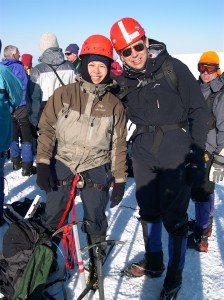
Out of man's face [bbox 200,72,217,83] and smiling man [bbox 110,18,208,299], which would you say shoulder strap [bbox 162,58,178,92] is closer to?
smiling man [bbox 110,18,208,299]

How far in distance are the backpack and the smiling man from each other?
1.08 meters

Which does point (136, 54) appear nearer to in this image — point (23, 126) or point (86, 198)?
point (86, 198)

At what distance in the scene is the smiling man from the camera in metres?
2.62

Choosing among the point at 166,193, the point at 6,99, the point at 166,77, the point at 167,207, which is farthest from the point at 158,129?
the point at 6,99

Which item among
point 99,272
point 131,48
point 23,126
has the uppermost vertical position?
point 131,48

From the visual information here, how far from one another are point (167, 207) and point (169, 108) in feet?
2.90

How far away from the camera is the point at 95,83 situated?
2.68 metres

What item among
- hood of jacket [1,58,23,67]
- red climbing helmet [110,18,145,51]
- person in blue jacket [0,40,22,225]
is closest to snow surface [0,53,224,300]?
person in blue jacket [0,40,22,225]

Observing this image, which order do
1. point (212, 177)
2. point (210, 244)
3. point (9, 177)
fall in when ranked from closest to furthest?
1. point (212, 177)
2. point (210, 244)
3. point (9, 177)

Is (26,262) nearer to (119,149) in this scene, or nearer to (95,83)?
(119,149)

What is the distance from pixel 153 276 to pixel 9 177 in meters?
4.04

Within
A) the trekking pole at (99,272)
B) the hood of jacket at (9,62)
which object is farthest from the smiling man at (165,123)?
the hood of jacket at (9,62)

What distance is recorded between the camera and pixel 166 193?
109 inches

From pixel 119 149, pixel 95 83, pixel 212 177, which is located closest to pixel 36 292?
pixel 119 149
